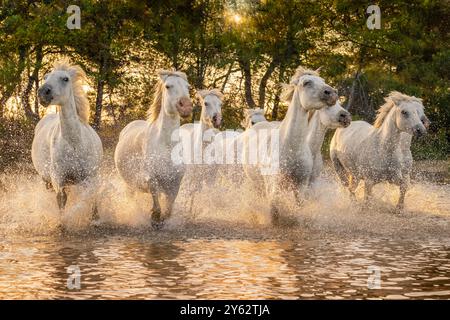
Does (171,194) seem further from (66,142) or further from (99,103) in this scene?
(99,103)

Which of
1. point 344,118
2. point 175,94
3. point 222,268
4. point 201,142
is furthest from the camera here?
point 201,142

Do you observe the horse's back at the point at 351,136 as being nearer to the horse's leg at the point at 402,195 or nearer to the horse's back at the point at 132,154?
the horse's leg at the point at 402,195


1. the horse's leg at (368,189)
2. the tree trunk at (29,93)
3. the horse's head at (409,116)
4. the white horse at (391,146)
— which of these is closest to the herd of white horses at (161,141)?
the horse's head at (409,116)

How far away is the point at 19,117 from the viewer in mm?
22641

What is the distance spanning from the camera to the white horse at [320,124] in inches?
492

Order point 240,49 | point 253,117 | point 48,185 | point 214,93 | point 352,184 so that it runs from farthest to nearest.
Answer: point 240,49 < point 253,117 < point 352,184 < point 214,93 < point 48,185

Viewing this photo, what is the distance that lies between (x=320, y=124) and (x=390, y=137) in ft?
5.36

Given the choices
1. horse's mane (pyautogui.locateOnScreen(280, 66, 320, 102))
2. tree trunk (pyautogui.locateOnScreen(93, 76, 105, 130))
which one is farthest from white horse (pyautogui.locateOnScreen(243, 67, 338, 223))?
tree trunk (pyautogui.locateOnScreen(93, 76, 105, 130))

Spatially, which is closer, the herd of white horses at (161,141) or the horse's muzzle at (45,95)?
the horse's muzzle at (45,95)

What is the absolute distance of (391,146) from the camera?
13.8 metres

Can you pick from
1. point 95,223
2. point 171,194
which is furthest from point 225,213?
point 95,223

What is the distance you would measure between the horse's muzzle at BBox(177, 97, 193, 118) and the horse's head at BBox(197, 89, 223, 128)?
179 centimetres

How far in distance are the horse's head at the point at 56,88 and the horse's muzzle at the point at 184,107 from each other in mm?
1335

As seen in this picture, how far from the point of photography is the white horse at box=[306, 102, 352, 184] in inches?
492
